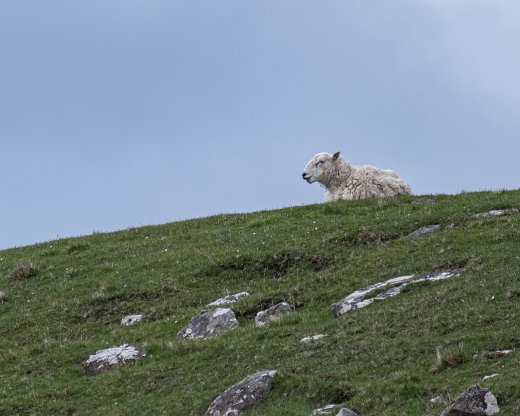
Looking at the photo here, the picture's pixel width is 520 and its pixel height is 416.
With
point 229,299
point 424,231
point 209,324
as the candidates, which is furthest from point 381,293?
point 424,231

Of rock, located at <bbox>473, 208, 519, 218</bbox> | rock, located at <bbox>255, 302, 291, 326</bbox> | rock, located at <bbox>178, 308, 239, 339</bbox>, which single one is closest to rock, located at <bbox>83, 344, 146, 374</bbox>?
rock, located at <bbox>178, 308, 239, 339</bbox>

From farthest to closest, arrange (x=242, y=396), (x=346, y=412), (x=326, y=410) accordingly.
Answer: (x=242, y=396) < (x=326, y=410) < (x=346, y=412)

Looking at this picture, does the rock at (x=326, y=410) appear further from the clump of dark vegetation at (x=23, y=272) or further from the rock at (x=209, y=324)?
the clump of dark vegetation at (x=23, y=272)

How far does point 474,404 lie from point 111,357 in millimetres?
9849

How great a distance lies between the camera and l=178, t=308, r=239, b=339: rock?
22.2 metres

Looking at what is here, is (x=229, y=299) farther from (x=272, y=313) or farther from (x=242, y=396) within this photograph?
(x=242, y=396)

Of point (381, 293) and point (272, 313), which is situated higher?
point (272, 313)

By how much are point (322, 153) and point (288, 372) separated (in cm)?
1962

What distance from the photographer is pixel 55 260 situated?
31766 millimetres

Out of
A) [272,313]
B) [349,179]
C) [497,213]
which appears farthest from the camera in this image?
[349,179]

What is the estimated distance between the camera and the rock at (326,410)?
1543 centimetres

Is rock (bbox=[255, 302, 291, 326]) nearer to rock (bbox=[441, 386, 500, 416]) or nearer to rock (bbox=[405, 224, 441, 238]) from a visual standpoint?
rock (bbox=[405, 224, 441, 238])

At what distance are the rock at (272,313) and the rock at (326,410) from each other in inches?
241

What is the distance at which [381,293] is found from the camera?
2172 cm
